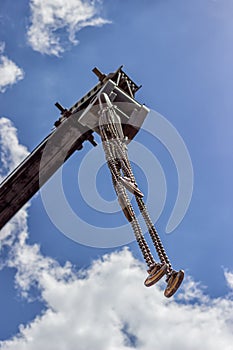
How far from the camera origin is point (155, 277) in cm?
754

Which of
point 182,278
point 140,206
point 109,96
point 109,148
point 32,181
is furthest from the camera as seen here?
point 32,181

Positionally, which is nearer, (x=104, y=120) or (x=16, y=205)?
(x=104, y=120)

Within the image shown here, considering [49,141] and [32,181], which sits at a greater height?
[49,141]

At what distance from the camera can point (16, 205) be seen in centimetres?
1222

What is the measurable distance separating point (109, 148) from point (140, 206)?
5.70ft

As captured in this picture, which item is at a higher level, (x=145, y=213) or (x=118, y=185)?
(x=118, y=185)

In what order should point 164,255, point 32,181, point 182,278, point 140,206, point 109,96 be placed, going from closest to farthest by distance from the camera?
point 182,278 → point 164,255 → point 140,206 → point 109,96 → point 32,181

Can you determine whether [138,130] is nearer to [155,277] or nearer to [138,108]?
[138,108]

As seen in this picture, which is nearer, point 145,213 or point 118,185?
point 145,213

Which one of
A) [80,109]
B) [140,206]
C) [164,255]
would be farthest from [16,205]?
[164,255]

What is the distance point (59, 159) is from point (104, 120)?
7.51 feet

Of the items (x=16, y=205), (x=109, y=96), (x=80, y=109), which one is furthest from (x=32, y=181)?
(x=109, y=96)

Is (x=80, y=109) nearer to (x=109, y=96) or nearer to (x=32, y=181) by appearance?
(x=109, y=96)

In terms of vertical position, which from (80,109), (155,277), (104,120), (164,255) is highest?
(80,109)
